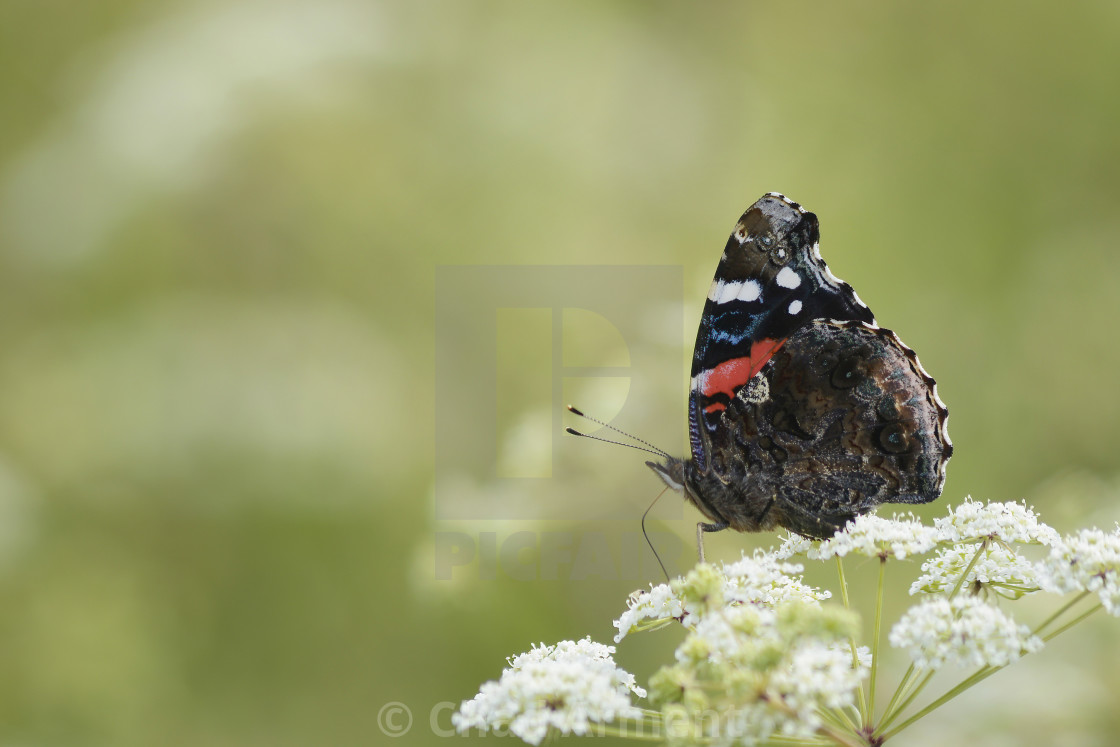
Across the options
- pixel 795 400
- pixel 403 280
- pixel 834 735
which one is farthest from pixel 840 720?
pixel 403 280

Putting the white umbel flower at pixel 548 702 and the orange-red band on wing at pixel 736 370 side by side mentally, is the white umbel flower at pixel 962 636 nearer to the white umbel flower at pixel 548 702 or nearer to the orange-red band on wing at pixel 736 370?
the white umbel flower at pixel 548 702

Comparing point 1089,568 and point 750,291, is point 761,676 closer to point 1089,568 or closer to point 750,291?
point 1089,568

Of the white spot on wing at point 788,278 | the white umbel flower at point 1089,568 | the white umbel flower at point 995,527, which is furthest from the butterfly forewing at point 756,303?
the white umbel flower at point 1089,568

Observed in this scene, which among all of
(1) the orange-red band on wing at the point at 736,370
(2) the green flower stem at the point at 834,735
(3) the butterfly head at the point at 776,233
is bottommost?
(2) the green flower stem at the point at 834,735

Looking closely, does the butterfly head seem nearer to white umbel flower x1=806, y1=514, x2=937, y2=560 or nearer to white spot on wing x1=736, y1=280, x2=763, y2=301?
white spot on wing x1=736, y1=280, x2=763, y2=301

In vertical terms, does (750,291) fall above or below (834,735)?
above
